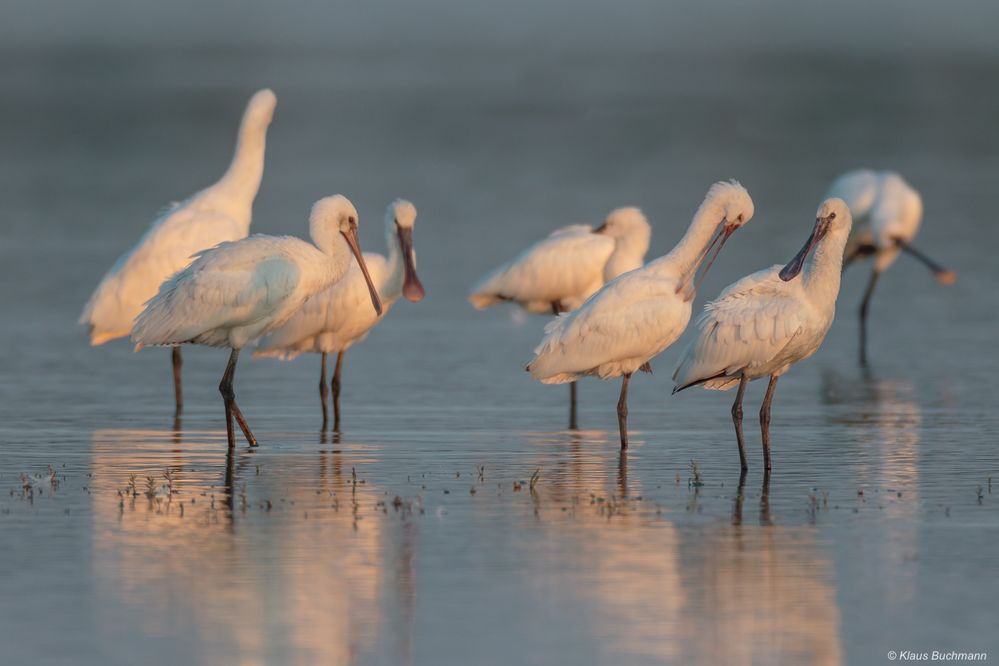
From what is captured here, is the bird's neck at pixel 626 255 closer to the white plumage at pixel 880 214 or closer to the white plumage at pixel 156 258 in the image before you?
the white plumage at pixel 156 258

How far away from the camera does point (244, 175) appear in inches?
673

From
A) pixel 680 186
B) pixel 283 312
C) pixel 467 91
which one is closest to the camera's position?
pixel 283 312

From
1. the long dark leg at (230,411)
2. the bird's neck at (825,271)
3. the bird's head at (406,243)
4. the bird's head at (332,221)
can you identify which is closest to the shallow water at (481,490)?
the long dark leg at (230,411)

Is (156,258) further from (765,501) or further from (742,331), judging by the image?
(765,501)

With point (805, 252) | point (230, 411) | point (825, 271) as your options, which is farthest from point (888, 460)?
point (230, 411)

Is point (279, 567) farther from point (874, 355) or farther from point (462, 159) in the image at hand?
point (462, 159)

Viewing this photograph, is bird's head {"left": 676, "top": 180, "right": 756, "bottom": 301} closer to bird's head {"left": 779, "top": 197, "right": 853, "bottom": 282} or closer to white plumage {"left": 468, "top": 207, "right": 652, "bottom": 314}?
bird's head {"left": 779, "top": 197, "right": 853, "bottom": 282}

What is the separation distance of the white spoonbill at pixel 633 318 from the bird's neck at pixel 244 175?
3.96m

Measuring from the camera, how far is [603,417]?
15070mm

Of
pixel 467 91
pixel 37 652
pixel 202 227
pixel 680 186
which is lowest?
pixel 37 652

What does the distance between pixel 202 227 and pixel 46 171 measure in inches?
909

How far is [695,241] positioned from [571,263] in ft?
12.8

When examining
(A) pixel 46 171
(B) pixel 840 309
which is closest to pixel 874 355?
(B) pixel 840 309

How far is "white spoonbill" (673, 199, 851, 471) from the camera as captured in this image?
1223cm
